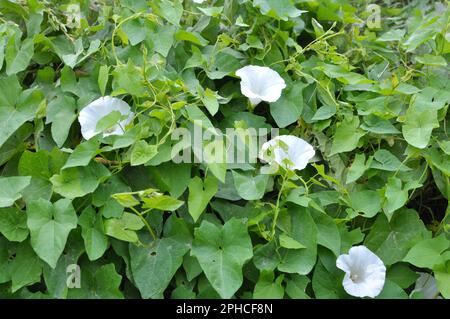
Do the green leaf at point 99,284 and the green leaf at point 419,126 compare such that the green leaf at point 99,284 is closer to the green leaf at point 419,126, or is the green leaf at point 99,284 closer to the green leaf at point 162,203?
the green leaf at point 162,203

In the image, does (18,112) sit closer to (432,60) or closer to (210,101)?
(210,101)

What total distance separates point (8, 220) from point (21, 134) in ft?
0.72

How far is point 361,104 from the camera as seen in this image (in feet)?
4.62

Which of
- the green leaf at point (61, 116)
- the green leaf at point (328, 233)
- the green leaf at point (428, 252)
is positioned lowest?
the green leaf at point (428, 252)

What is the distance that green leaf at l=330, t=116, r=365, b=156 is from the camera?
1.34 m

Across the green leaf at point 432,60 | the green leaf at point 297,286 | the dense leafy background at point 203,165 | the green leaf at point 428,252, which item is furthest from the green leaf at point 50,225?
the green leaf at point 432,60

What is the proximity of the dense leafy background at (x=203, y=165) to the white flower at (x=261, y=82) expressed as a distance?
0.04 metres

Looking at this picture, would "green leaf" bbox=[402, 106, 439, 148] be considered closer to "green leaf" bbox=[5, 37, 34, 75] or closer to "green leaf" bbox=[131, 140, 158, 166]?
"green leaf" bbox=[131, 140, 158, 166]

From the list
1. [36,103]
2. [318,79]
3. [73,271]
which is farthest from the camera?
[318,79]

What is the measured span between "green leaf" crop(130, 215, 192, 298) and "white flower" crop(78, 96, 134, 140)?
22 centimetres

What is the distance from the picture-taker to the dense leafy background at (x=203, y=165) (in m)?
1.18

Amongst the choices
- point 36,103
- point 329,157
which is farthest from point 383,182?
point 36,103

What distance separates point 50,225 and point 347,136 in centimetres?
66

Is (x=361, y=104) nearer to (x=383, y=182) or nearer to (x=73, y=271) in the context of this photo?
(x=383, y=182)
